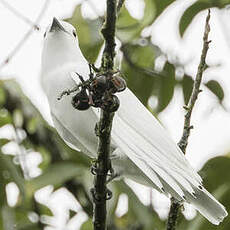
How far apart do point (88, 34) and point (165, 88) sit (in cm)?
45

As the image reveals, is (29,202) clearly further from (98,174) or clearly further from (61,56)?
(98,174)

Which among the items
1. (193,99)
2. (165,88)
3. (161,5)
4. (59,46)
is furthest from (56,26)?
(193,99)

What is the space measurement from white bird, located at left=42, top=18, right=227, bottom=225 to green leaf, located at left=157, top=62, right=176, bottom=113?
17.8 inches

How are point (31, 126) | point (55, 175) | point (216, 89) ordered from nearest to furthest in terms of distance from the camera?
1. point (55, 175)
2. point (216, 89)
3. point (31, 126)

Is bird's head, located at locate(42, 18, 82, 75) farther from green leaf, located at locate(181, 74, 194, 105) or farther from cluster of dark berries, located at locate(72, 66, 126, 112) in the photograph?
cluster of dark berries, located at locate(72, 66, 126, 112)

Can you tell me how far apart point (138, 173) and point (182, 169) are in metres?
0.36

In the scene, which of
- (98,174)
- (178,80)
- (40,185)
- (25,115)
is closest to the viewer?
(98,174)

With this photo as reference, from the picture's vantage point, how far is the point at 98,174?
279cm

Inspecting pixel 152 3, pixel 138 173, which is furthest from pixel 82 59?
pixel 138 173

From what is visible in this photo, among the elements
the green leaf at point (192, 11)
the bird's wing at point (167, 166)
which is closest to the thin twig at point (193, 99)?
the bird's wing at point (167, 166)

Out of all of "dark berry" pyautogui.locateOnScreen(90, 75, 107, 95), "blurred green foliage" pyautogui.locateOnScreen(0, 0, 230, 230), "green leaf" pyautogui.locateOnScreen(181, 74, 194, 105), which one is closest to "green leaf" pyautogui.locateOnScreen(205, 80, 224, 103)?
"blurred green foliage" pyautogui.locateOnScreen(0, 0, 230, 230)

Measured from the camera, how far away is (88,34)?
12.5 feet

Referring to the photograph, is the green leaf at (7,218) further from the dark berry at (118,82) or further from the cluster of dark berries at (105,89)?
the dark berry at (118,82)

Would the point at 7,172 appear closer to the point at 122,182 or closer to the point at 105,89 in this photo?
the point at 122,182
